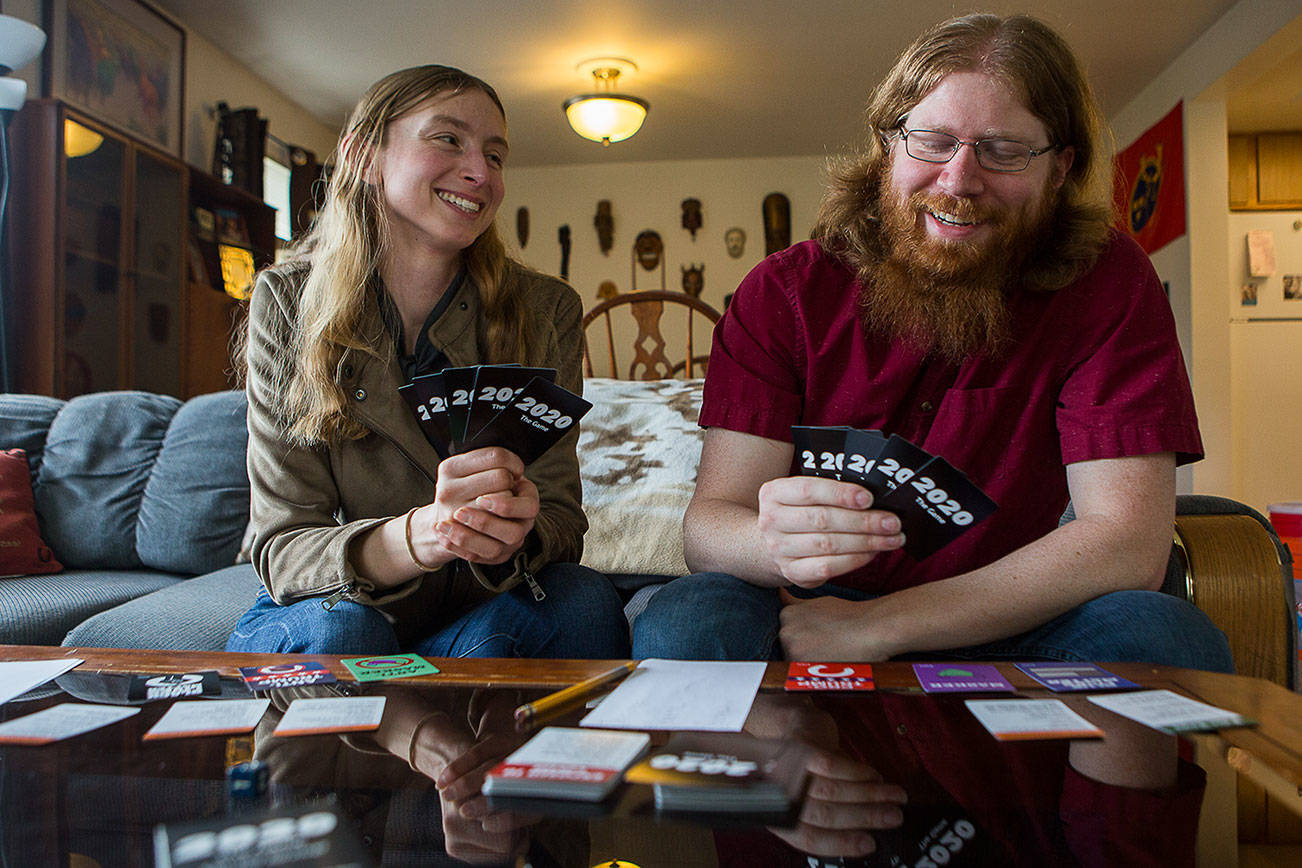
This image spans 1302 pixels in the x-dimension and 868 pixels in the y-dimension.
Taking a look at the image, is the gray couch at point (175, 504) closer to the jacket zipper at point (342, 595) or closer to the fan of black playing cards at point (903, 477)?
the jacket zipper at point (342, 595)

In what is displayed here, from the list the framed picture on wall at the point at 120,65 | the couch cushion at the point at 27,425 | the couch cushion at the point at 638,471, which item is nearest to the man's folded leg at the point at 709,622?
the couch cushion at the point at 638,471

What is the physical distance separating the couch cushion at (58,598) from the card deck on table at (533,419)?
1.34m

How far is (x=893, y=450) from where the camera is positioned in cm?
83

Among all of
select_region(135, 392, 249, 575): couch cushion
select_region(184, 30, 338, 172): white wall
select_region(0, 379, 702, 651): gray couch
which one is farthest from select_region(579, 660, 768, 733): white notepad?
select_region(184, 30, 338, 172): white wall

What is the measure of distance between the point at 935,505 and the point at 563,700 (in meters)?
0.39

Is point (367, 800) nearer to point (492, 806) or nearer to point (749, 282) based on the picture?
point (492, 806)

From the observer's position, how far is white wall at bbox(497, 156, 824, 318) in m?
6.83

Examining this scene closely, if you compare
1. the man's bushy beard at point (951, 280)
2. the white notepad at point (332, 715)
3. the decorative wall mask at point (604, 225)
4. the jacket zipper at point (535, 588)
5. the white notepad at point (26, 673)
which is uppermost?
the decorative wall mask at point (604, 225)

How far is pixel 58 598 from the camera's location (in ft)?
6.39


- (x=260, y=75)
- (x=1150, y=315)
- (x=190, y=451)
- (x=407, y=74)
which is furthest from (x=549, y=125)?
(x=1150, y=315)

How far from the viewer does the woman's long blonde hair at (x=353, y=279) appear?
1.28 m

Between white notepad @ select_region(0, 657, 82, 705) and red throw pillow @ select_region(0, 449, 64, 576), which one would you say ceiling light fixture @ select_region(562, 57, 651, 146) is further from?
white notepad @ select_region(0, 657, 82, 705)

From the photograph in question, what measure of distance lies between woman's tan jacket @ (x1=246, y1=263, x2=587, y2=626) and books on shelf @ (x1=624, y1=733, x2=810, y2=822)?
600mm

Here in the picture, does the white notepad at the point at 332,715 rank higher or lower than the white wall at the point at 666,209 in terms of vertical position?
lower
